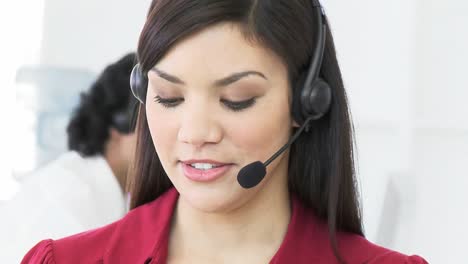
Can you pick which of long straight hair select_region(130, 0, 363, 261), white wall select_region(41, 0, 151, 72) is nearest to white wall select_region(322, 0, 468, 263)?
long straight hair select_region(130, 0, 363, 261)

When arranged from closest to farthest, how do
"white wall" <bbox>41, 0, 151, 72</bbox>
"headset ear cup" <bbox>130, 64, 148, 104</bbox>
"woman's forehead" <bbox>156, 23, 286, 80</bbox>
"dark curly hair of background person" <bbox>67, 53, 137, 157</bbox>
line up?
"woman's forehead" <bbox>156, 23, 286, 80</bbox>
"headset ear cup" <bbox>130, 64, 148, 104</bbox>
"dark curly hair of background person" <bbox>67, 53, 137, 157</bbox>
"white wall" <bbox>41, 0, 151, 72</bbox>

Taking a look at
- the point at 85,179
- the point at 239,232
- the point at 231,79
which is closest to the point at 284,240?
the point at 239,232

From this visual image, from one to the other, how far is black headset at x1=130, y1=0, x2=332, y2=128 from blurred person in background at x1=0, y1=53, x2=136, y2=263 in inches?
46.3

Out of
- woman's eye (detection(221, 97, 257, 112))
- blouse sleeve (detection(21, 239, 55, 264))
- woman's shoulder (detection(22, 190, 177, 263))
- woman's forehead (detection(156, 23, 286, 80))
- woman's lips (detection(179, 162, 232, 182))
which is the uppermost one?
woman's forehead (detection(156, 23, 286, 80))

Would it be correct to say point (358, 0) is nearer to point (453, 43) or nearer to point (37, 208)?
point (453, 43)

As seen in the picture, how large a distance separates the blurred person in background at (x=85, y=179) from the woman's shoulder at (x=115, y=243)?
3.52 ft

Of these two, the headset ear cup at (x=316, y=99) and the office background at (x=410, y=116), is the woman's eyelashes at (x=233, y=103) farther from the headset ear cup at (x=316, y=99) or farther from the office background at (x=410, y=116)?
the office background at (x=410, y=116)

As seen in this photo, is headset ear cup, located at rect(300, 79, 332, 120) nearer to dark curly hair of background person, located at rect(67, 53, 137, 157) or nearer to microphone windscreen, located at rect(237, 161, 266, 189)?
microphone windscreen, located at rect(237, 161, 266, 189)

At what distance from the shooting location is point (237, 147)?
111cm

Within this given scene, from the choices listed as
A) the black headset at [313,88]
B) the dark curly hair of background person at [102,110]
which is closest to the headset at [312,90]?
the black headset at [313,88]

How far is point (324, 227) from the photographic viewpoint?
1.29 metres

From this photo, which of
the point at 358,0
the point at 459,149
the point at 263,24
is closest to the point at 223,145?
the point at 263,24

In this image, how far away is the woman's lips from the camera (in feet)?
3.66

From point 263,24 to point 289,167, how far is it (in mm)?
263
